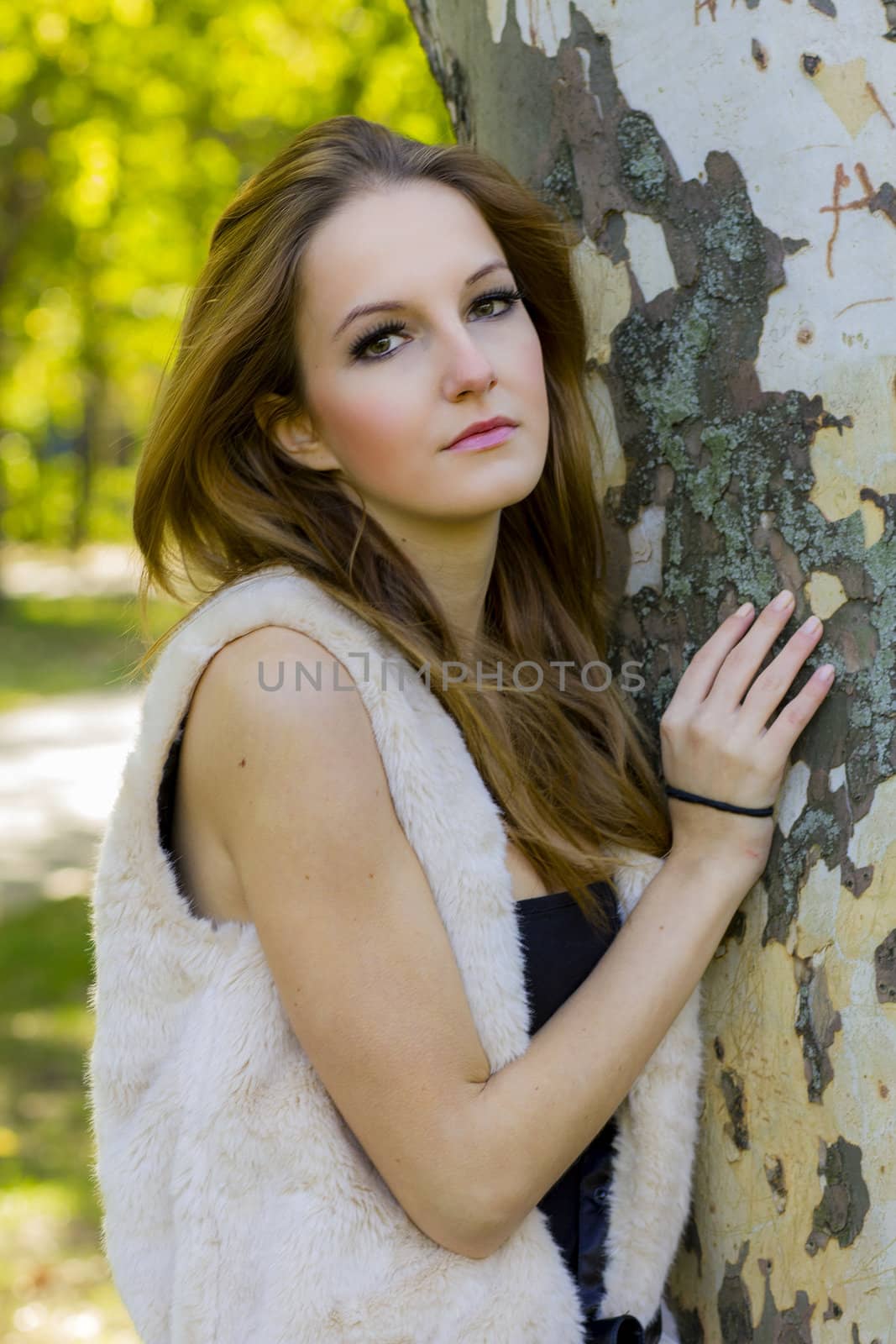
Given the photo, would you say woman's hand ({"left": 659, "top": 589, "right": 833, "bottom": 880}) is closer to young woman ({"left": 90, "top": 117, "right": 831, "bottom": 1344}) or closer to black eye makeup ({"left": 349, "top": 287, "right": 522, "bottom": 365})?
young woman ({"left": 90, "top": 117, "right": 831, "bottom": 1344})

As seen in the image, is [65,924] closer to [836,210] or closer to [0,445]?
[836,210]

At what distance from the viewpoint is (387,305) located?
6.27 feet

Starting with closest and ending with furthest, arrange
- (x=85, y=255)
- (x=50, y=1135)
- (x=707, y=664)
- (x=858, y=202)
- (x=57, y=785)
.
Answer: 1. (x=858, y=202)
2. (x=707, y=664)
3. (x=50, y=1135)
4. (x=57, y=785)
5. (x=85, y=255)

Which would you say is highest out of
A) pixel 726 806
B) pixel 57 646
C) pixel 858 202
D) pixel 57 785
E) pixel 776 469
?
pixel 858 202

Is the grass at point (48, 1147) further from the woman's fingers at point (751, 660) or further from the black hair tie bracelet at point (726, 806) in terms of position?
the woman's fingers at point (751, 660)

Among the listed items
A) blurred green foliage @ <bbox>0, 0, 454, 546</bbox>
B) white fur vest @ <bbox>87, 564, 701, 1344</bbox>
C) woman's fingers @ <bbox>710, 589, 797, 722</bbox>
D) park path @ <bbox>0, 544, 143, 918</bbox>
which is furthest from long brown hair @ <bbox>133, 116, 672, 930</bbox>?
park path @ <bbox>0, 544, 143, 918</bbox>

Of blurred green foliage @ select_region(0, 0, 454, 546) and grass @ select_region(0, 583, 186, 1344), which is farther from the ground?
blurred green foliage @ select_region(0, 0, 454, 546)

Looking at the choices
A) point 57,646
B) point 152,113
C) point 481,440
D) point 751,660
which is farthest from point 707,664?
point 57,646

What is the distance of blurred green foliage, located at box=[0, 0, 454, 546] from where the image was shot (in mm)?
6305

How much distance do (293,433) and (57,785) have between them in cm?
933

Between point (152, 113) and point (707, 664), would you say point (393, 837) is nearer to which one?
point (707, 664)

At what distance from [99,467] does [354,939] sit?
1033 inches

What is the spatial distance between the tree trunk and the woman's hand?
0.08ft

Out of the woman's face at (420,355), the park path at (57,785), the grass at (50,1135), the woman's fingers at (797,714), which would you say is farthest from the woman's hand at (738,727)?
the park path at (57,785)
